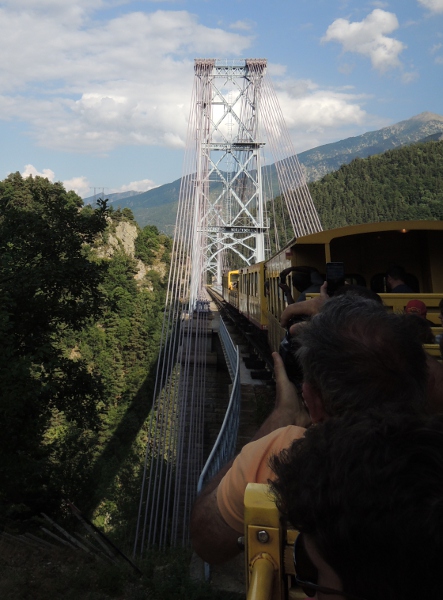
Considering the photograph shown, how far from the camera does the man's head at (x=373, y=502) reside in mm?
700

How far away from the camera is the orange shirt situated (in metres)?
1.27

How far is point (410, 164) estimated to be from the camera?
65625 millimetres

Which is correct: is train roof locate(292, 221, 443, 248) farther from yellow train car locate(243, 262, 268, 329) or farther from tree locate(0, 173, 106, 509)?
tree locate(0, 173, 106, 509)

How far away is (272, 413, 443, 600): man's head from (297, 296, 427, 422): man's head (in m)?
0.38

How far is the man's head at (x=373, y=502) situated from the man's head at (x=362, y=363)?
1.25ft

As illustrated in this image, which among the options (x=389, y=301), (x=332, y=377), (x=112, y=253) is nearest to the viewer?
(x=332, y=377)

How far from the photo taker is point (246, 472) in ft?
4.17

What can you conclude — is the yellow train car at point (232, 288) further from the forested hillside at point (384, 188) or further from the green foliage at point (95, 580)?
the forested hillside at point (384, 188)

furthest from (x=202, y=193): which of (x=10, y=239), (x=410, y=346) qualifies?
(x=410, y=346)

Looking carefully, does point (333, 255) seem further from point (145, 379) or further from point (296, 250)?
point (145, 379)

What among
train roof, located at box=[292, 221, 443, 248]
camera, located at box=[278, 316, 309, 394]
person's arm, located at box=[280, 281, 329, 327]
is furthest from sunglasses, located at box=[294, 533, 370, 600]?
train roof, located at box=[292, 221, 443, 248]

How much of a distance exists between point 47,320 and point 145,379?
2480 centimetres

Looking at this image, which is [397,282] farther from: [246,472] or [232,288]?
[232,288]

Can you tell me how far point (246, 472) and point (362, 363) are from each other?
1.29 feet
